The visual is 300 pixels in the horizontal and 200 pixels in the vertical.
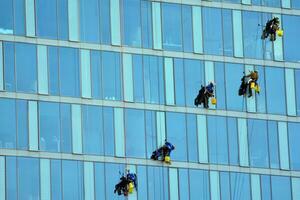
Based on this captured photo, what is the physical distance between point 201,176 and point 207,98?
482 cm

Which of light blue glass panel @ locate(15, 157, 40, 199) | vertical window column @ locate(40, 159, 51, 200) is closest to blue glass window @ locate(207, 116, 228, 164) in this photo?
vertical window column @ locate(40, 159, 51, 200)

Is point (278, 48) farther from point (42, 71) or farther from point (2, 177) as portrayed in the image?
point (2, 177)

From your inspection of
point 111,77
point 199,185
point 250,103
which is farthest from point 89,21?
point 199,185

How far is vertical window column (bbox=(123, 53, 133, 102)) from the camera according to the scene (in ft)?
328

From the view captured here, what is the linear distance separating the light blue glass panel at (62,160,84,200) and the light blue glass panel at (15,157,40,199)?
1.63 meters

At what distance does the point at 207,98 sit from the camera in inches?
3986

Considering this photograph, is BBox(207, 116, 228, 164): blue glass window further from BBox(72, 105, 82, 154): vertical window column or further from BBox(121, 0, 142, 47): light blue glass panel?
BBox(72, 105, 82, 154): vertical window column

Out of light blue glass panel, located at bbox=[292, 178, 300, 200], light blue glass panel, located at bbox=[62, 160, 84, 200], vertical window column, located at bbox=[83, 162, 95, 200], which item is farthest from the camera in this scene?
light blue glass panel, located at bbox=[292, 178, 300, 200]

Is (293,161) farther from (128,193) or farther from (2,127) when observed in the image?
(2,127)

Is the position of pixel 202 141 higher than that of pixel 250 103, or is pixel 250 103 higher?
pixel 250 103

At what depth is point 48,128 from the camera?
97.3 m

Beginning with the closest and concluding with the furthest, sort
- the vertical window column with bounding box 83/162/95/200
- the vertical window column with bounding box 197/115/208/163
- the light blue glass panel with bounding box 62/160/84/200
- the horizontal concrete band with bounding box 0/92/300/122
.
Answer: the light blue glass panel with bounding box 62/160/84/200 → the vertical window column with bounding box 83/162/95/200 → the horizontal concrete band with bounding box 0/92/300/122 → the vertical window column with bounding box 197/115/208/163

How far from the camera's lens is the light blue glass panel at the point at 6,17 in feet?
321

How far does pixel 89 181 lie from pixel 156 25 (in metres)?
11.0
